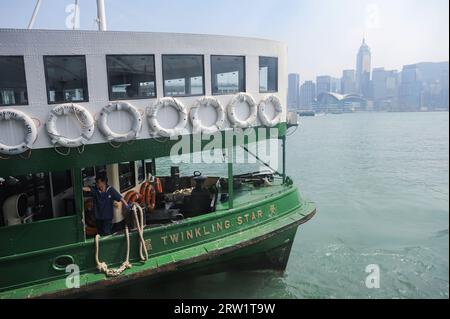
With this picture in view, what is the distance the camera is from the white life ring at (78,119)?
483 cm

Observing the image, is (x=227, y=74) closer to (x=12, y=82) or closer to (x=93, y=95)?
(x=93, y=95)

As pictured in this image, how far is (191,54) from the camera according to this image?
571 centimetres

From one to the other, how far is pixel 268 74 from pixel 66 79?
355 cm

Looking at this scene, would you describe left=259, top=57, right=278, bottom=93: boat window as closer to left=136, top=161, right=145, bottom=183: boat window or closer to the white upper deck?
the white upper deck

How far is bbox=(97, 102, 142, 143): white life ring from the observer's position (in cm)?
512

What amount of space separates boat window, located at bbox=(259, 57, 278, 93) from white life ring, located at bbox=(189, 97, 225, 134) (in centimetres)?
108

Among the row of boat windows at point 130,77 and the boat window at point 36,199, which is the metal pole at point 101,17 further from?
the boat window at point 36,199

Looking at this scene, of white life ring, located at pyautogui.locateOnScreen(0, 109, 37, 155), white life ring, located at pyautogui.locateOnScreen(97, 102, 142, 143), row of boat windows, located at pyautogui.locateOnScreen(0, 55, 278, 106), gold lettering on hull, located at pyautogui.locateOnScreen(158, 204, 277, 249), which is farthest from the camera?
gold lettering on hull, located at pyautogui.locateOnScreen(158, 204, 277, 249)

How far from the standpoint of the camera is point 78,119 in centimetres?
495

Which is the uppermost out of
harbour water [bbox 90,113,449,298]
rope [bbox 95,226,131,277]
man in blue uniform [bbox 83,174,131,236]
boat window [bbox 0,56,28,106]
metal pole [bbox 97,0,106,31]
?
metal pole [bbox 97,0,106,31]

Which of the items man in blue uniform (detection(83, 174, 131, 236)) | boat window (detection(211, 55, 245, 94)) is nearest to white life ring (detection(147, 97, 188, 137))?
boat window (detection(211, 55, 245, 94))

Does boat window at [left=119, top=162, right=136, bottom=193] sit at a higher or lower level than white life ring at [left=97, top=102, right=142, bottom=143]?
lower

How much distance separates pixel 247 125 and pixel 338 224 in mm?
6498
